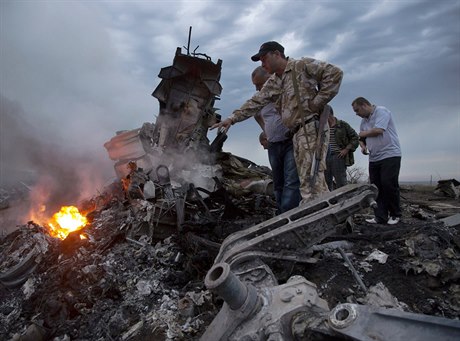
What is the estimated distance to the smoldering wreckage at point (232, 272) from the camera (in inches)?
64.4

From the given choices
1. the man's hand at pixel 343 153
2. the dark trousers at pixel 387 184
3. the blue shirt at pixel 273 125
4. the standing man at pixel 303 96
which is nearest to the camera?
the standing man at pixel 303 96

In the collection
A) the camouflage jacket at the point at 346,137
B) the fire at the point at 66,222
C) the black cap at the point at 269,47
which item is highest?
the black cap at the point at 269,47

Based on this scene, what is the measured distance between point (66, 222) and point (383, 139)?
6.21m

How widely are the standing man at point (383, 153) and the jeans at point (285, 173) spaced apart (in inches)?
48.0

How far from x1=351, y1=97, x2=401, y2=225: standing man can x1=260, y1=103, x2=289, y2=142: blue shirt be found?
1233 mm

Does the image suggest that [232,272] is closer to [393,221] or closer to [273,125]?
[273,125]

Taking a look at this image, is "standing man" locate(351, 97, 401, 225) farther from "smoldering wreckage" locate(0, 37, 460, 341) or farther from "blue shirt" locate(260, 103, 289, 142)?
"blue shirt" locate(260, 103, 289, 142)

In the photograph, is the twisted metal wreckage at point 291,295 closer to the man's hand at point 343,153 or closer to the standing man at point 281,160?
the standing man at point 281,160

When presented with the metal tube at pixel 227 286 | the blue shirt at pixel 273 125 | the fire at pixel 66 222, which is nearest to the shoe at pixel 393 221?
the blue shirt at pixel 273 125

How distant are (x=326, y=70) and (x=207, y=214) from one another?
2496 millimetres

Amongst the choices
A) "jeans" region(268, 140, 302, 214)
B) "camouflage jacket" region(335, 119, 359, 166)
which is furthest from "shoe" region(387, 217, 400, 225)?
"camouflage jacket" region(335, 119, 359, 166)

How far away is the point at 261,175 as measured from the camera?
7777 mm

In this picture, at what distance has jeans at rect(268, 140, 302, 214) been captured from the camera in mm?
3818

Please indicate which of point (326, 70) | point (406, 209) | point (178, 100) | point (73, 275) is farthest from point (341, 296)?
point (178, 100)
